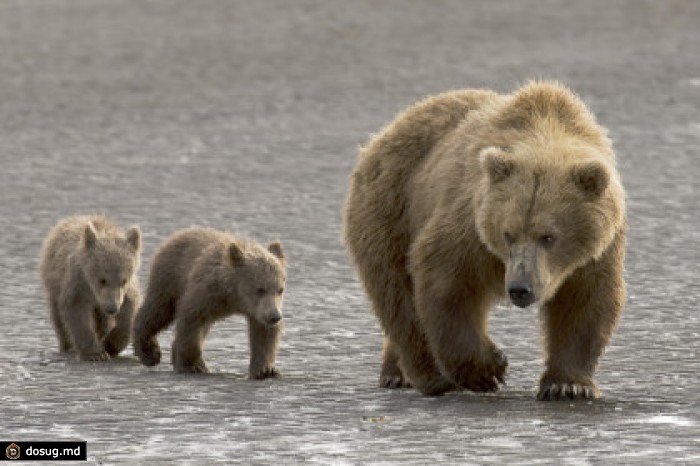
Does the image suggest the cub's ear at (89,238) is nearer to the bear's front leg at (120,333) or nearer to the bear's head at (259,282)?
the bear's front leg at (120,333)

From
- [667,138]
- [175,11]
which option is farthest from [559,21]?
[667,138]

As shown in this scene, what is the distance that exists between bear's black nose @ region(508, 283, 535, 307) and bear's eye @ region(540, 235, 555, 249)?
0.19 metres

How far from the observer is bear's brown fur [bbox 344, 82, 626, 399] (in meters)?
7.58

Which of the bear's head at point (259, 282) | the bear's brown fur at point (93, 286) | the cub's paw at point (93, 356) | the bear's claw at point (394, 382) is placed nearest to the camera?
the bear's claw at point (394, 382)

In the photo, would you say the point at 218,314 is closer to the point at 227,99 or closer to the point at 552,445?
the point at 552,445

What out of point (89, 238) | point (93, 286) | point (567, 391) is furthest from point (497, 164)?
point (89, 238)

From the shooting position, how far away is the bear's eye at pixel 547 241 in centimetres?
753

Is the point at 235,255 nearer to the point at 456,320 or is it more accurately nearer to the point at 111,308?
the point at 111,308

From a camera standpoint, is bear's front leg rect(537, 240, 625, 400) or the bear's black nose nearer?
the bear's black nose

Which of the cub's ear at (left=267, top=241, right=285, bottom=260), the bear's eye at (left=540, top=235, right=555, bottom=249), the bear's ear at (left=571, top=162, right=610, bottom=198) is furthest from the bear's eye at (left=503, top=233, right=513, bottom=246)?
the cub's ear at (left=267, top=241, right=285, bottom=260)

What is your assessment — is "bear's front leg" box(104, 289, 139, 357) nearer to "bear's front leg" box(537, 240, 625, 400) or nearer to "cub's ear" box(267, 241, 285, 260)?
"cub's ear" box(267, 241, 285, 260)

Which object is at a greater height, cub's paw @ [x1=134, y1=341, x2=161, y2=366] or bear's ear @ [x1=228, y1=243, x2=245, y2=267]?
bear's ear @ [x1=228, y1=243, x2=245, y2=267]

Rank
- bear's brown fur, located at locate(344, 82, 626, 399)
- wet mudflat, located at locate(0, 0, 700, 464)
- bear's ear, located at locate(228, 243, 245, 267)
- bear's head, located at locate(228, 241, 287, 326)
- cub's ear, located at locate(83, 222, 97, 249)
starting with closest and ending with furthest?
wet mudflat, located at locate(0, 0, 700, 464) < bear's brown fur, located at locate(344, 82, 626, 399) < bear's head, located at locate(228, 241, 287, 326) < bear's ear, located at locate(228, 243, 245, 267) < cub's ear, located at locate(83, 222, 97, 249)

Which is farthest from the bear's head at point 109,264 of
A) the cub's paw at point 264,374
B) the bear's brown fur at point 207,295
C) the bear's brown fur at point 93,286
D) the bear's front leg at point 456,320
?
the bear's front leg at point 456,320
